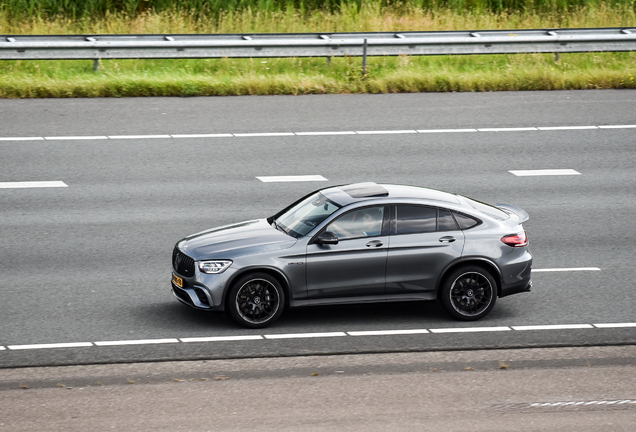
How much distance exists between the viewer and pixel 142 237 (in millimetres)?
12727

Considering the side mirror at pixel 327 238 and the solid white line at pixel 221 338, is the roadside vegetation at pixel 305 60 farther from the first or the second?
the solid white line at pixel 221 338

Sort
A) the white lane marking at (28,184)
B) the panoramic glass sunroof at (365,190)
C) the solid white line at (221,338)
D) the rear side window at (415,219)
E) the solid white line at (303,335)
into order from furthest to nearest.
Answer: the white lane marking at (28,184)
the panoramic glass sunroof at (365,190)
the rear side window at (415,219)
the solid white line at (303,335)
the solid white line at (221,338)

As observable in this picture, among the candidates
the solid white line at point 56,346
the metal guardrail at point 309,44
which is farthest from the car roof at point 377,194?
the metal guardrail at point 309,44

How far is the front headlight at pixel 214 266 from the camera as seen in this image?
969cm

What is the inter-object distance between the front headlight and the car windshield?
2.85 feet

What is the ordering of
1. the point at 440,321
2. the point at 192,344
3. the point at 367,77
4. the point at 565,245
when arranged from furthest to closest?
the point at 367,77, the point at 565,245, the point at 440,321, the point at 192,344

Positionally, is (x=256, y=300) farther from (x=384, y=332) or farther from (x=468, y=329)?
(x=468, y=329)

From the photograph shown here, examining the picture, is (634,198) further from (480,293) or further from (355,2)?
(355,2)

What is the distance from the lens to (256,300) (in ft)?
32.2

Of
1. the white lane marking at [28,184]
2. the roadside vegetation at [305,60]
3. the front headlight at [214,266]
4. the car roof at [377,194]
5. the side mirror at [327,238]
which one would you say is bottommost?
the white lane marking at [28,184]

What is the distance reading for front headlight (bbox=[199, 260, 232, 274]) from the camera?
31.8 ft

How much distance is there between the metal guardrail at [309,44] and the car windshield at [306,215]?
11297 millimetres

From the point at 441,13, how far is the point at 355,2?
2567 mm

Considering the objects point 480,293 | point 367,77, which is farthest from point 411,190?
point 367,77
